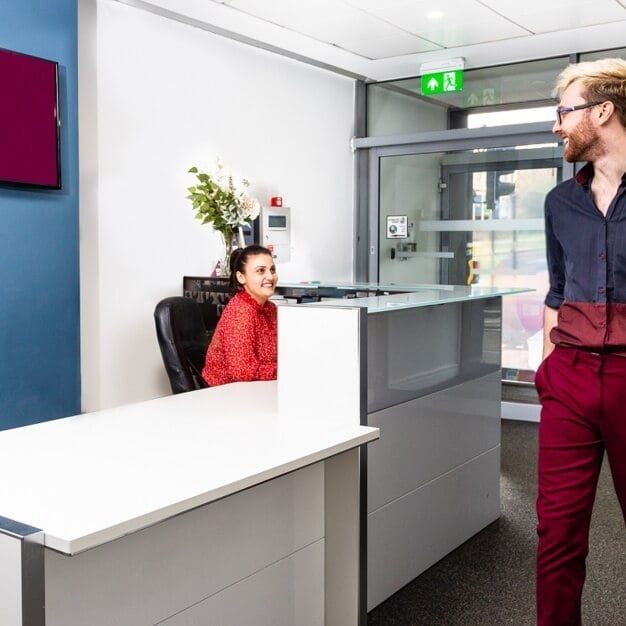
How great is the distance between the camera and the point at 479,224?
228 inches

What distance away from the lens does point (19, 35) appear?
12.3 ft

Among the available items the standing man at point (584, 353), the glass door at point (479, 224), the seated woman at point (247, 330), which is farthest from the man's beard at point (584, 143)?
the glass door at point (479, 224)

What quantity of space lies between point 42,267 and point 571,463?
2.88 meters

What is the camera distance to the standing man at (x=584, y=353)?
1.87m

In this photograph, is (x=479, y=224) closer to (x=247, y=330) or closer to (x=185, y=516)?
(x=247, y=330)

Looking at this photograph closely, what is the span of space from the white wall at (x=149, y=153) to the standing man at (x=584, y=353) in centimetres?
285

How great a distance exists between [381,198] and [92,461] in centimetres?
485

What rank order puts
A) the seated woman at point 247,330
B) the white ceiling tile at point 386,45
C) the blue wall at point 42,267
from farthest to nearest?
the white ceiling tile at point 386,45 < the blue wall at point 42,267 < the seated woman at point 247,330

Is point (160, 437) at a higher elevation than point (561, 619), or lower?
higher

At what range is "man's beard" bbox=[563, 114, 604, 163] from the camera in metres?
1.94

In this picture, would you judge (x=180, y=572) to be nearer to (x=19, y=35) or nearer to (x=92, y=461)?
(x=92, y=461)

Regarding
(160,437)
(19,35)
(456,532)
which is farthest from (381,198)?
(160,437)

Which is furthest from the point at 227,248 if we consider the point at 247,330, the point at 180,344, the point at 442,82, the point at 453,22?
the point at 442,82

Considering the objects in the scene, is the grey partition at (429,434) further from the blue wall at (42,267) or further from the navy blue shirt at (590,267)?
the blue wall at (42,267)
